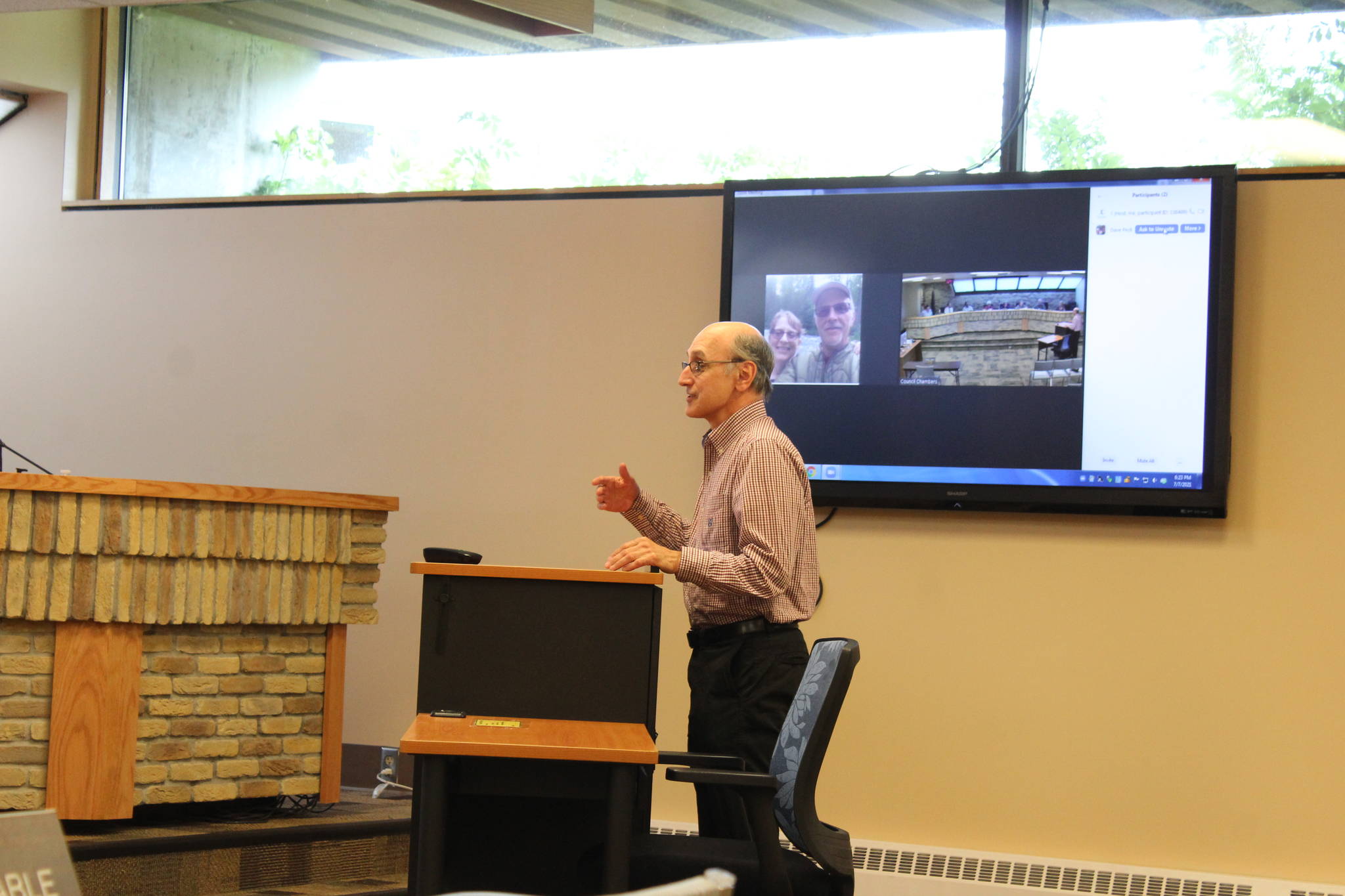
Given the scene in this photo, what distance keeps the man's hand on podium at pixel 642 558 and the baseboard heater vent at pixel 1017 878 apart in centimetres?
153

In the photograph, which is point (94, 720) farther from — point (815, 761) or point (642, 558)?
point (815, 761)

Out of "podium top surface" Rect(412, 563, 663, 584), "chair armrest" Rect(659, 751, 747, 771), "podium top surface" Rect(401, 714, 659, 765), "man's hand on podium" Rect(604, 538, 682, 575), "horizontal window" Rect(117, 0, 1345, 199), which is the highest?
"horizontal window" Rect(117, 0, 1345, 199)

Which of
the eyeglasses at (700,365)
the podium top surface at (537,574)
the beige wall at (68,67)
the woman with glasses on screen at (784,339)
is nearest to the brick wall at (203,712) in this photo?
the podium top surface at (537,574)

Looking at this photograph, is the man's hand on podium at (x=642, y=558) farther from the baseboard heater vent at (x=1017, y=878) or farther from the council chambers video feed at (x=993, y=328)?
the council chambers video feed at (x=993, y=328)

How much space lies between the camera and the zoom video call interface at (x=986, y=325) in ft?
12.9

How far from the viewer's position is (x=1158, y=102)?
165 inches

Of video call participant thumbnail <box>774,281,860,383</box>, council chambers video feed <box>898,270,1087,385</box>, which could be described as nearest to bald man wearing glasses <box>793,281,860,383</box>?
video call participant thumbnail <box>774,281,860,383</box>

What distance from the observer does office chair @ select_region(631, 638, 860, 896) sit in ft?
7.50

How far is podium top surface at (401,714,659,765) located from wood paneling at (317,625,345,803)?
1530mm

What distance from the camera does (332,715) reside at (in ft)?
12.3

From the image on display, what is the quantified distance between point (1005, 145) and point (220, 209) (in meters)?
2.89

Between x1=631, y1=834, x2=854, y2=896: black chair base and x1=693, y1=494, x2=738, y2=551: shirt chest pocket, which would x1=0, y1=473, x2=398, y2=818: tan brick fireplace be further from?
x1=631, y1=834, x2=854, y2=896: black chair base

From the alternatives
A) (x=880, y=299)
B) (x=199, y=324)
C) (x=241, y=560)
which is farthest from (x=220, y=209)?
(x=880, y=299)

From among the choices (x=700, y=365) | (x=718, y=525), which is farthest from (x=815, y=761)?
(x=700, y=365)
